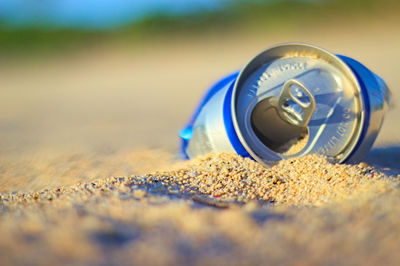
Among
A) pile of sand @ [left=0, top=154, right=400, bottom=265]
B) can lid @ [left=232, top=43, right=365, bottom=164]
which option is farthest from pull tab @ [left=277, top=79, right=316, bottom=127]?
pile of sand @ [left=0, top=154, right=400, bottom=265]

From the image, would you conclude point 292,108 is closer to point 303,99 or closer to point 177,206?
point 303,99

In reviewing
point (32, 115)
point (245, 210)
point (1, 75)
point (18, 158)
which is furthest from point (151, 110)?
point (1, 75)

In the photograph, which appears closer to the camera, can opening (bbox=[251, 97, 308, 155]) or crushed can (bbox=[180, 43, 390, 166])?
crushed can (bbox=[180, 43, 390, 166])

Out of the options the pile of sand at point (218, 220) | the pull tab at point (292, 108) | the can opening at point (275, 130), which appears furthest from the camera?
the can opening at point (275, 130)

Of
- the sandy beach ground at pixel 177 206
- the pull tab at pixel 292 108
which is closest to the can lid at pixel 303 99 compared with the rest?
the pull tab at pixel 292 108

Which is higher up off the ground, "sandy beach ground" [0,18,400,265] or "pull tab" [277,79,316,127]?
"pull tab" [277,79,316,127]

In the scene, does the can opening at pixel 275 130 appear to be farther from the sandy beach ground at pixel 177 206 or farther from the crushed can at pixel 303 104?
the sandy beach ground at pixel 177 206

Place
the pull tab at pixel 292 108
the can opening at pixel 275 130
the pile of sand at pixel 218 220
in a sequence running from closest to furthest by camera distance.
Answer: the pile of sand at pixel 218 220 < the pull tab at pixel 292 108 < the can opening at pixel 275 130

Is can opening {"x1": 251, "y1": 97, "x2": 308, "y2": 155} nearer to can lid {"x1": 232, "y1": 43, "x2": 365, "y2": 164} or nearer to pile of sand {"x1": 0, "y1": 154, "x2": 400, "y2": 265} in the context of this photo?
can lid {"x1": 232, "y1": 43, "x2": 365, "y2": 164}

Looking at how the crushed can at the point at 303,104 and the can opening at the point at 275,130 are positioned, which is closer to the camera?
the crushed can at the point at 303,104
